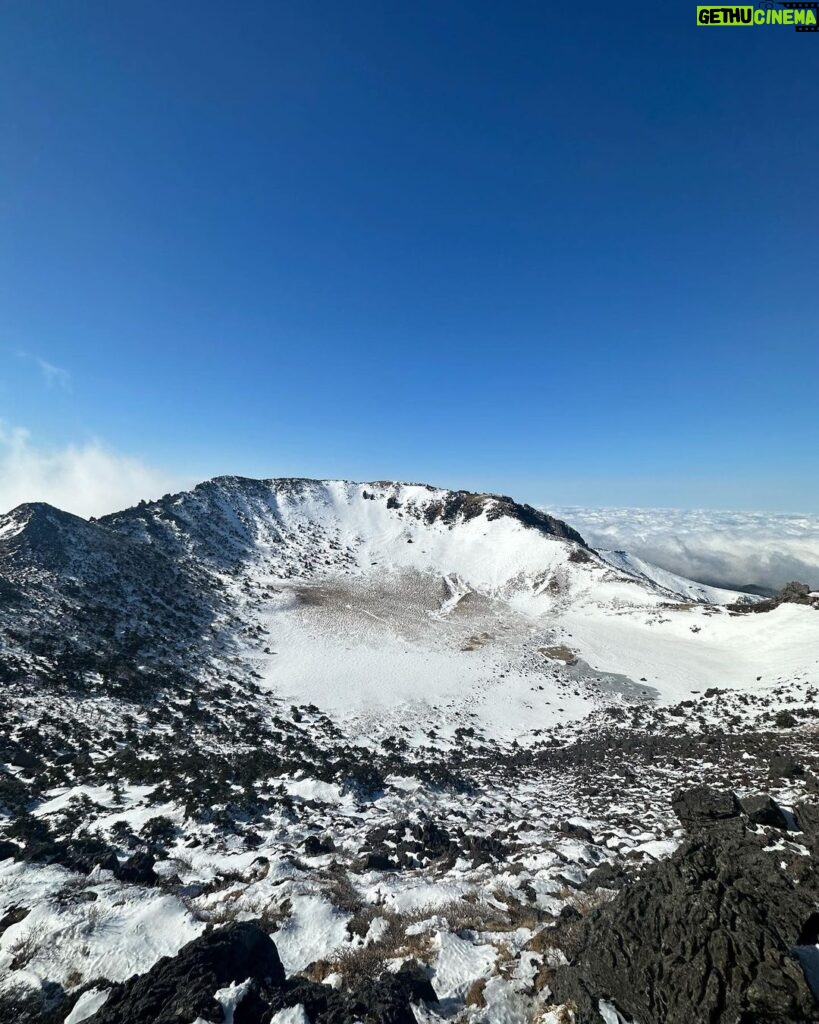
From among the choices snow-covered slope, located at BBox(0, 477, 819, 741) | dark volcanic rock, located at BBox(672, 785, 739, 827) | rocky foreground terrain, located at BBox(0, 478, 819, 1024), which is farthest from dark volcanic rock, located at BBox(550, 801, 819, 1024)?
snow-covered slope, located at BBox(0, 477, 819, 741)

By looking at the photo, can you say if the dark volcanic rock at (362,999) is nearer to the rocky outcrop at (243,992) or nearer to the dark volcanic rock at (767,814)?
the rocky outcrop at (243,992)

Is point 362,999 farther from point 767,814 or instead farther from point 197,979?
point 767,814

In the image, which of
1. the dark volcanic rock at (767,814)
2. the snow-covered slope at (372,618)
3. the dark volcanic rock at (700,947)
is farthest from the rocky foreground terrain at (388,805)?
the snow-covered slope at (372,618)

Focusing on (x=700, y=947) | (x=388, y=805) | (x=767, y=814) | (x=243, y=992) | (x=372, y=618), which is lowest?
(x=388, y=805)

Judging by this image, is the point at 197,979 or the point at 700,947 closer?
the point at 700,947

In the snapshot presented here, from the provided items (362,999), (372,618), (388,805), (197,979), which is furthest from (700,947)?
(372,618)

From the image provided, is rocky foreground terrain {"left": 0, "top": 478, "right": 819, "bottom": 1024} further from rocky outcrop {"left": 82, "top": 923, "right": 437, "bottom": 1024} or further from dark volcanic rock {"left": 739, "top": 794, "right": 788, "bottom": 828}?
dark volcanic rock {"left": 739, "top": 794, "right": 788, "bottom": 828}

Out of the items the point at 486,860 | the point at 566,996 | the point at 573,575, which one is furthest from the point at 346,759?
the point at 573,575

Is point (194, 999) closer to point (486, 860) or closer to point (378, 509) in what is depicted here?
point (486, 860)
